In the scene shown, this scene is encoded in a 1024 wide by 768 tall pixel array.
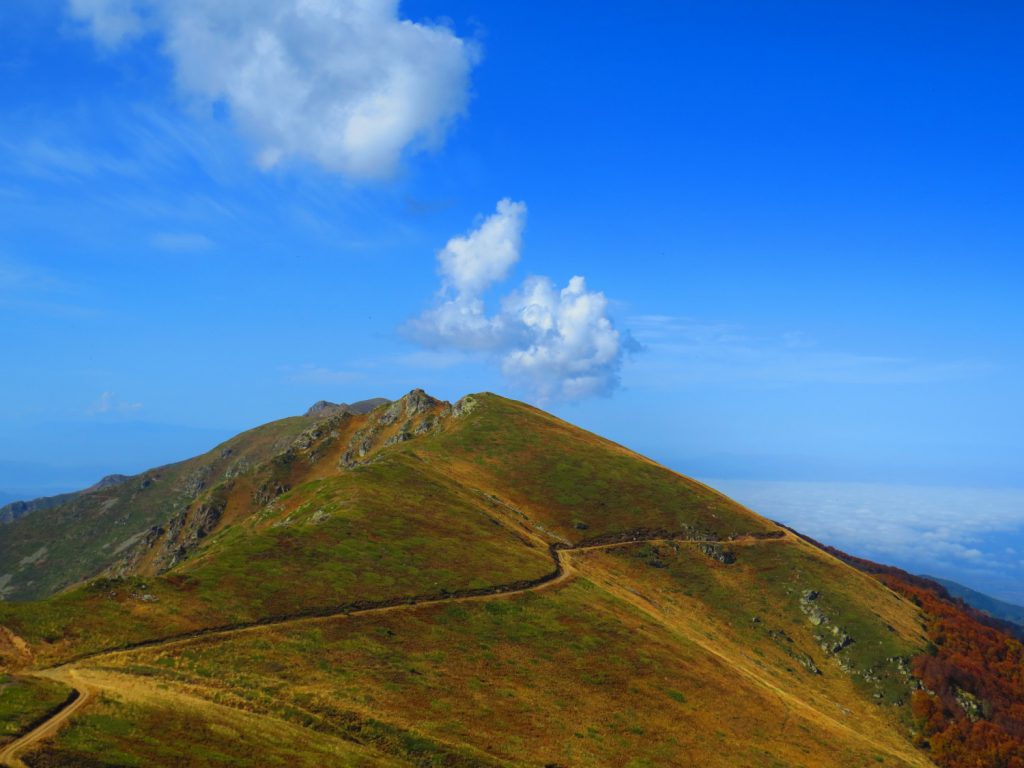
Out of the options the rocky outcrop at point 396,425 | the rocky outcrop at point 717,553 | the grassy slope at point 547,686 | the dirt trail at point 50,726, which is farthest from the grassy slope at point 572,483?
the dirt trail at point 50,726

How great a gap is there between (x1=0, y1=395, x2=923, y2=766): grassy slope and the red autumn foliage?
3.88 metres

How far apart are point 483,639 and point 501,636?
7.64ft

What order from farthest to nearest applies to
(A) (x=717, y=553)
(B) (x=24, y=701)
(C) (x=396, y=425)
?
(C) (x=396, y=425), (A) (x=717, y=553), (B) (x=24, y=701)

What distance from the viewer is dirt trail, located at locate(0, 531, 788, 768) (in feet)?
101

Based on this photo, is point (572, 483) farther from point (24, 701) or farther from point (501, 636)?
point (24, 701)

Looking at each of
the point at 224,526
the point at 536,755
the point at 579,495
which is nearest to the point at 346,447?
the point at 224,526

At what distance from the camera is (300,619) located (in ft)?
190

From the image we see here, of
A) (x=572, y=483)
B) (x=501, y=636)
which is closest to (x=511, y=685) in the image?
(x=501, y=636)

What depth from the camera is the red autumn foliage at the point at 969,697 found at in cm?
7550

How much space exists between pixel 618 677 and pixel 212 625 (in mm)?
36922

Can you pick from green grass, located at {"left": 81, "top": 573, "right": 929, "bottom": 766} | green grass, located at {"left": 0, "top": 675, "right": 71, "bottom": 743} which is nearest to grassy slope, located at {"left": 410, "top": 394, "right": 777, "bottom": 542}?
green grass, located at {"left": 81, "top": 573, "right": 929, "bottom": 766}

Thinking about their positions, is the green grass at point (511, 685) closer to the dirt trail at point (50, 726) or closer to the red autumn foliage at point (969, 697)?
the dirt trail at point (50, 726)

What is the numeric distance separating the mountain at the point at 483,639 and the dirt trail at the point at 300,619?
→ 22 centimetres

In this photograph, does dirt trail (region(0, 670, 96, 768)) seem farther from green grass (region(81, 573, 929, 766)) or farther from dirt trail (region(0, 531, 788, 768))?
green grass (region(81, 573, 929, 766))
